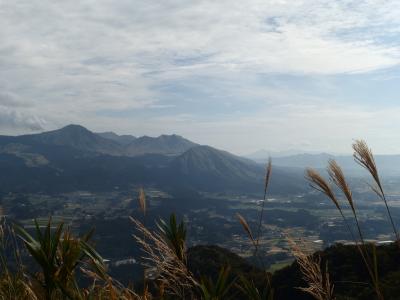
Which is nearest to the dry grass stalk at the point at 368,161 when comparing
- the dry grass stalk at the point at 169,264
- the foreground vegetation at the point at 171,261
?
the foreground vegetation at the point at 171,261

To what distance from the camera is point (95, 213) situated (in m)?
175

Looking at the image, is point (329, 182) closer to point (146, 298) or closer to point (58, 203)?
point (146, 298)

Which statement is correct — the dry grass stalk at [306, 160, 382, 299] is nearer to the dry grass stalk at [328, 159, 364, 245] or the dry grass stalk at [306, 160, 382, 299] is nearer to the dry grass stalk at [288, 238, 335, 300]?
the dry grass stalk at [328, 159, 364, 245]

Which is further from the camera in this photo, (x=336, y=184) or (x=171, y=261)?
(x=171, y=261)

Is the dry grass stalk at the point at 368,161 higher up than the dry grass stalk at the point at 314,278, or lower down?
higher up

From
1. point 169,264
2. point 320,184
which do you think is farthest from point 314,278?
point 169,264

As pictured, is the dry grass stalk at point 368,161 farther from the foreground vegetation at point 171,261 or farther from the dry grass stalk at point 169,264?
the dry grass stalk at point 169,264

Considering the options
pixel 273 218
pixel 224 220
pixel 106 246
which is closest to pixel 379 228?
pixel 273 218

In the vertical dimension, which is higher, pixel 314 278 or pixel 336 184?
pixel 336 184

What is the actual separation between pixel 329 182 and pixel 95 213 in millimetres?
179105

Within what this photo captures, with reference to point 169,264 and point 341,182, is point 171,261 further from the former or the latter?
point 341,182

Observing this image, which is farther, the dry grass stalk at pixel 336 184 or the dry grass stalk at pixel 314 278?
the dry grass stalk at pixel 314 278

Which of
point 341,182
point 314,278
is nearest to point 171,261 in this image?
point 314,278

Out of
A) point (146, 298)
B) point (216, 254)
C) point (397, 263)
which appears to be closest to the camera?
point (146, 298)
